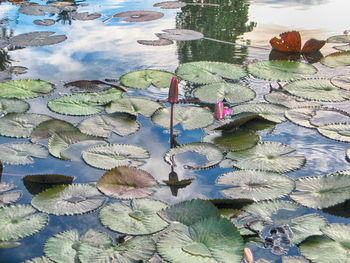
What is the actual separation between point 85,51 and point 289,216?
93.8 inches

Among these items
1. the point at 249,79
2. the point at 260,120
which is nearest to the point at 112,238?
the point at 260,120

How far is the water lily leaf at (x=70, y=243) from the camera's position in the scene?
1.49 metres

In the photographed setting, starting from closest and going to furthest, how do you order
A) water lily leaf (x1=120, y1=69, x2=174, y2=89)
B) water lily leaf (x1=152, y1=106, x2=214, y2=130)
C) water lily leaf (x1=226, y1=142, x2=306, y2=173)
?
1. water lily leaf (x1=226, y1=142, x2=306, y2=173)
2. water lily leaf (x1=152, y1=106, x2=214, y2=130)
3. water lily leaf (x1=120, y1=69, x2=174, y2=89)

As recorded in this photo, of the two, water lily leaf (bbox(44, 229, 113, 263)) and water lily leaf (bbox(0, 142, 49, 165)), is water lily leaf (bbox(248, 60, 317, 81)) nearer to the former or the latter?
water lily leaf (bbox(0, 142, 49, 165))

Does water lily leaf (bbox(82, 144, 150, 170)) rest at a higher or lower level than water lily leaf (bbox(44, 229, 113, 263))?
higher

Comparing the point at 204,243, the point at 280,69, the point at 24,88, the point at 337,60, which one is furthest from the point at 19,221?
the point at 337,60

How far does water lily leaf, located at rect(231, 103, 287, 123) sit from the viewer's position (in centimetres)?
244

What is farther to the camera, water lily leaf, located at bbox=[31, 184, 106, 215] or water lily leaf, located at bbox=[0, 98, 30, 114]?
water lily leaf, located at bbox=[0, 98, 30, 114]

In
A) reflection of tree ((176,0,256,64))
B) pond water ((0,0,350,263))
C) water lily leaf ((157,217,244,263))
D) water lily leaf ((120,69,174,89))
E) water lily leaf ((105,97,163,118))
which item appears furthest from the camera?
reflection of tree ((176,0,256,64))

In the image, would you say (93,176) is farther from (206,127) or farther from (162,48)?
(162,48)

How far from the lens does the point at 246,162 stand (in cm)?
203

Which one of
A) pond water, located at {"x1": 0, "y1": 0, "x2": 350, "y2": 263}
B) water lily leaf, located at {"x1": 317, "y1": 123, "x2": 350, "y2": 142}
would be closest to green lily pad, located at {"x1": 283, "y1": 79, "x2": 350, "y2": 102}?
pond water, located at {"x1": 0, "y1": 0, "x2": 350, "y2": 263}

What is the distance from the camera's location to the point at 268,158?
206cm

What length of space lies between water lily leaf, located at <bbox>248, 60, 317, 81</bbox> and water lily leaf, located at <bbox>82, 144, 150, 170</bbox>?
3.92ft
